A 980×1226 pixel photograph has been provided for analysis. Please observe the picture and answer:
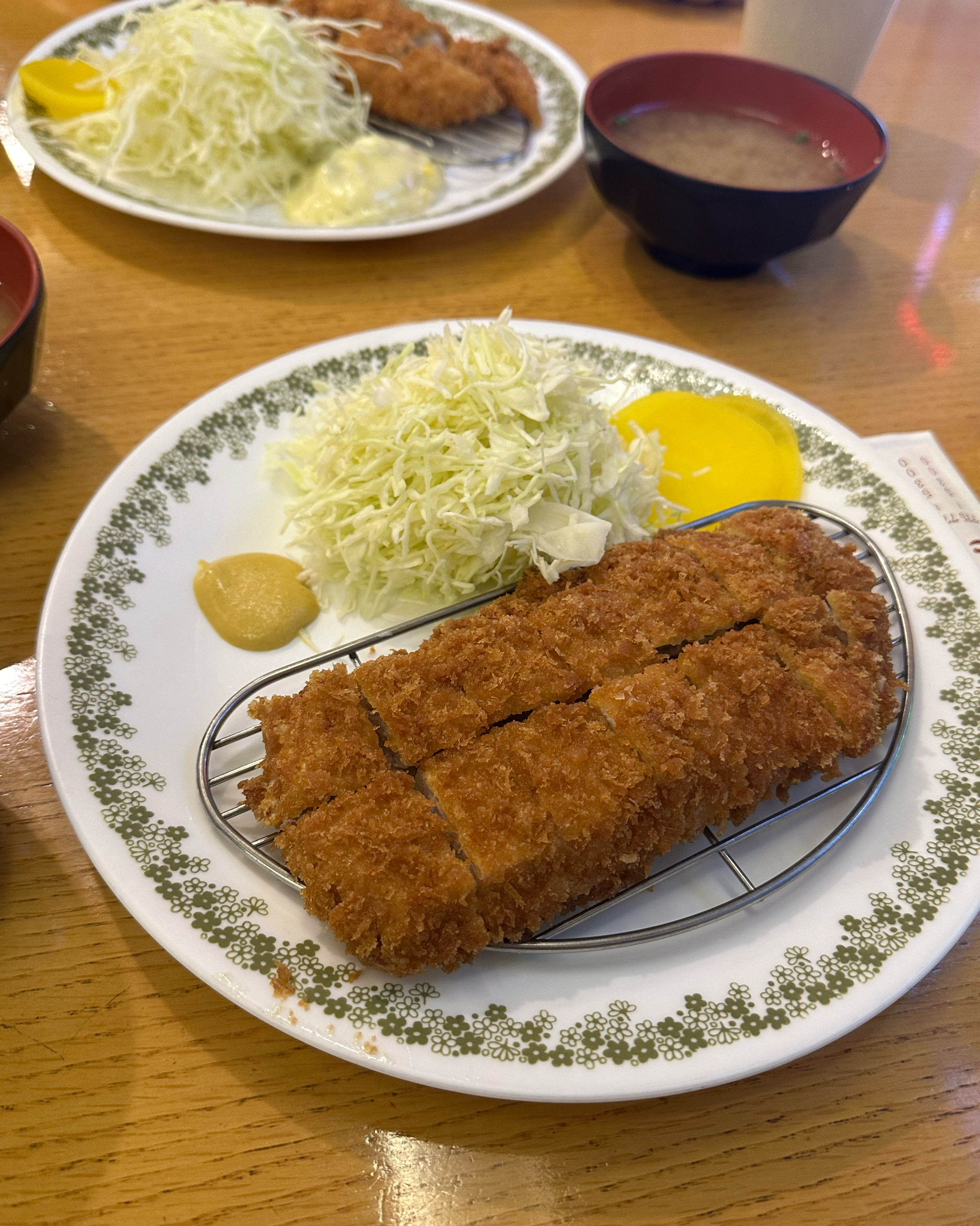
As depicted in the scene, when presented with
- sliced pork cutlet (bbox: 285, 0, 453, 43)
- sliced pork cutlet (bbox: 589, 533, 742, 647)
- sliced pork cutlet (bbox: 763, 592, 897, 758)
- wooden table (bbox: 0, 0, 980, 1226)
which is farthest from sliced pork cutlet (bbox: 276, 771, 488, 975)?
sliced pork cutlet (bbox: 285, 0, 453, 43)

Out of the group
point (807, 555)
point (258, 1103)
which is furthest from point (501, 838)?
point (807, 555)

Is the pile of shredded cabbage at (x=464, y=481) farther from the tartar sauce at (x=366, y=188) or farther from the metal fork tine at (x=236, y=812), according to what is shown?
the tartar sauce at (x=366, y=188)

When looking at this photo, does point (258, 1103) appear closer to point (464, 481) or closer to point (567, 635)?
point (567, 635)

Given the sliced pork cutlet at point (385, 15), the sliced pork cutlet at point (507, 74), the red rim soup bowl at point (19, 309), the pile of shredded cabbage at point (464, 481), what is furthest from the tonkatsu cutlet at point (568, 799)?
the sliced pork cutlet at point (385, 15)

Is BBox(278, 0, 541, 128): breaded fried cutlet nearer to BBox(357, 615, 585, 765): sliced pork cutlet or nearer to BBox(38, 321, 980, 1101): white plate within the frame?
BBox(38, 321, 980, 1101): white plate

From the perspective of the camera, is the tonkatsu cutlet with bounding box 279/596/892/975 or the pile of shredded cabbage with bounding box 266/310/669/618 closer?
the tonkatsu cutlet with bounding box 279/596/892/975
